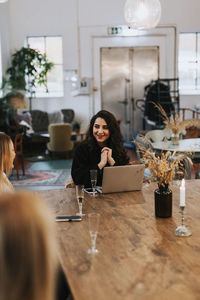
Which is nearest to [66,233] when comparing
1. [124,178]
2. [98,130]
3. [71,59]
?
[124,178]

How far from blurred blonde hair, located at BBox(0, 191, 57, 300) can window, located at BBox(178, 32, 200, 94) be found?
1102 cm

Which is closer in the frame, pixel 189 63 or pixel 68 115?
pixel 68 115

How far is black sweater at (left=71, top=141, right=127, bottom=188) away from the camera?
343 cm

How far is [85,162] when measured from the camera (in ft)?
12.0

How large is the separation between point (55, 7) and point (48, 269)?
35.6 feet

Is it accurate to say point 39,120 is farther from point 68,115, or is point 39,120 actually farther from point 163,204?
point 163,204

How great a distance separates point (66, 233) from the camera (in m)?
2.34

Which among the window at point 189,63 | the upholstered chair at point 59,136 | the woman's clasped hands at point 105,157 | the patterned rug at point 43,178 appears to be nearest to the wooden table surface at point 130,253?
the woman's clasped hands at point 105,157

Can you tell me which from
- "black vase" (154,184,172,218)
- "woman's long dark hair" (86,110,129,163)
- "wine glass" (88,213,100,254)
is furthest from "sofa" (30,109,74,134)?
"wine glass" (88,213,100,254)

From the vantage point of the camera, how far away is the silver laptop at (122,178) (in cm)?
301

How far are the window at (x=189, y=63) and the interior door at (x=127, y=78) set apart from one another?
70 cm

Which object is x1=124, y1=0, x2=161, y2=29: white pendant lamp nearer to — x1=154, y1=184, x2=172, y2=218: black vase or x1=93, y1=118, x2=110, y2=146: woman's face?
x1=93, y1=118, x2=110, y2=146: woman's face

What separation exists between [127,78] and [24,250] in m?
10.8

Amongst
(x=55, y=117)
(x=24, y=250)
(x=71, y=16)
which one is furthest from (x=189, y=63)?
(x=24, y=250)
